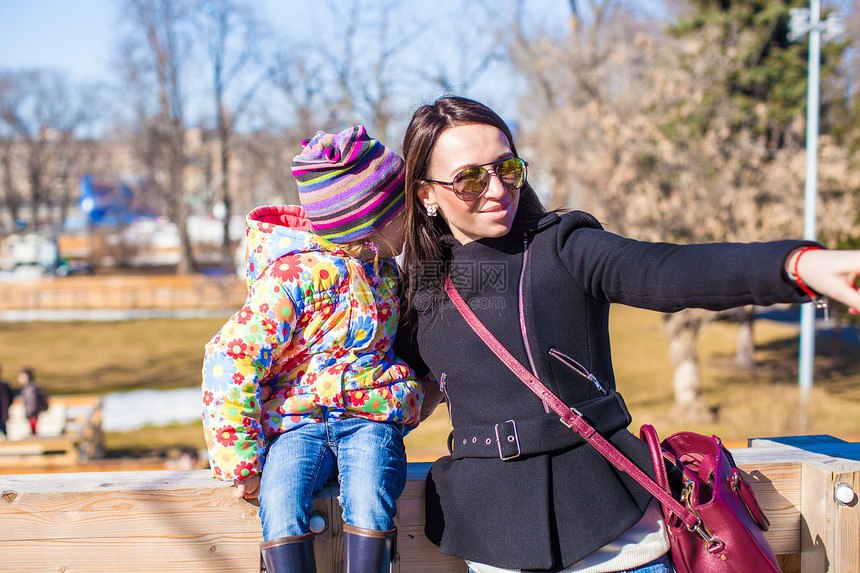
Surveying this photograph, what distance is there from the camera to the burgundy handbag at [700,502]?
1439 millimetres

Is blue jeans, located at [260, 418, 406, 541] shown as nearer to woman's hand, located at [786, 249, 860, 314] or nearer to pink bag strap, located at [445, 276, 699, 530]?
pink bag strap, located at [445, 276, 699, 530]

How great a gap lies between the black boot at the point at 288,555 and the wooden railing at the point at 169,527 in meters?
0.14

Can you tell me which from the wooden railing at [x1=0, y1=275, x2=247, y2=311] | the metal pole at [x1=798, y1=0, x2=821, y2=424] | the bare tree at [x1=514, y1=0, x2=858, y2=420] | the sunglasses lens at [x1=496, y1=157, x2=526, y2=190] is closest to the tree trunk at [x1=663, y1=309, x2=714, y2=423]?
the bare tree at [x1=514, y1=0, x2=858, y2=420]

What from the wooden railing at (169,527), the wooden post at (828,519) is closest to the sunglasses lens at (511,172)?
the wooden railing at (169,527)

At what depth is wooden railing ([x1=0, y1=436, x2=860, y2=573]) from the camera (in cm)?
171

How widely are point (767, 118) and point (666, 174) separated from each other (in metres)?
2.83

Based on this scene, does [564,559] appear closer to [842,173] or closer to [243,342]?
[243,342]

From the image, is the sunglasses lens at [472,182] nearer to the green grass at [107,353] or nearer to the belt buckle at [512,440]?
the belt buckle at [512,440]

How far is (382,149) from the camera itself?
6.33ft

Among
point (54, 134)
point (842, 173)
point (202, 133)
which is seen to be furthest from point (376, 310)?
point (54, 134)

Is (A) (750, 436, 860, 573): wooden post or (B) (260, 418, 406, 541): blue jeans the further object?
(A) (750, 436, 860, 573): wooden post

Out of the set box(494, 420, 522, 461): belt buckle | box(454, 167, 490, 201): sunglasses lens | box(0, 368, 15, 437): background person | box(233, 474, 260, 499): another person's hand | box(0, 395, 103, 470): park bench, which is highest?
box(454, 167, 490, 201): sunglasses lens

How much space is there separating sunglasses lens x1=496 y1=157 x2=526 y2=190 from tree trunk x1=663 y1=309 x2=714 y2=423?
457 inches

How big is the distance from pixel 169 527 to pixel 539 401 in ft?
3.17
